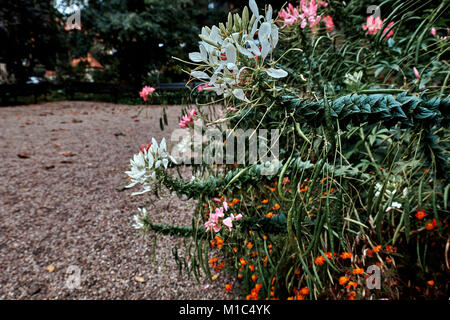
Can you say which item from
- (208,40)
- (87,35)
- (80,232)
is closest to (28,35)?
(87,35)

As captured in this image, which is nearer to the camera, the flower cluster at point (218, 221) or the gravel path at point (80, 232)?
the flower cluster at point (218, 221)

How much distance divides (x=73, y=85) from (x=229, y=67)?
8.21m

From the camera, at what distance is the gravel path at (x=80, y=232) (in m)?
1.21

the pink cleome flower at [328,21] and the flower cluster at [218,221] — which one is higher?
the pink cleome flower at [328,21]

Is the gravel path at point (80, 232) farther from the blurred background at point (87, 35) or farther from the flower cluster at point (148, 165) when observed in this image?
the blurred background at point (87, 35)

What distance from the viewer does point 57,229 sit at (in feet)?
5.06

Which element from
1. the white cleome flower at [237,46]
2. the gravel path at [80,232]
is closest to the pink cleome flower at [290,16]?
the white cleome flower at [237,46]

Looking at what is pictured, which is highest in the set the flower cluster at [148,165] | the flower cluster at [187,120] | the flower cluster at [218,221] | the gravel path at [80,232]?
the flower cluster at [187,120]

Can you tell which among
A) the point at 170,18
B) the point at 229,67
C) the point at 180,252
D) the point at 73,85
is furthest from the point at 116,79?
the point at 229,67

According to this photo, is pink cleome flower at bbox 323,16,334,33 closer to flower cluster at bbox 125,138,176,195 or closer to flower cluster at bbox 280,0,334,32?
flower cluster at bbox 280,0,334,32


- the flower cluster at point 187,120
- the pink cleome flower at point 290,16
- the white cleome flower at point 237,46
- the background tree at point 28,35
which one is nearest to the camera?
the white cleome flower at point 237,46

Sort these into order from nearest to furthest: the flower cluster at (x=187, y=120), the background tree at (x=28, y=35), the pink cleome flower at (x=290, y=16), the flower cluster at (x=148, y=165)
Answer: the flower cluster at (x=148, y=165) < the pink cleome flower at (x=290, y=16) < the flower cluster at (x=187, y=120) < the background tree at (x=28, y=35)

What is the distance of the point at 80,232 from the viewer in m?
1.54

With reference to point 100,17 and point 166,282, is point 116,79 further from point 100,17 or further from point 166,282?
point 166,282
